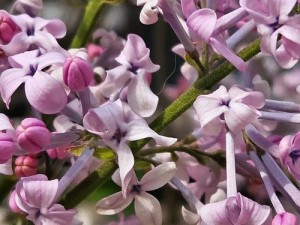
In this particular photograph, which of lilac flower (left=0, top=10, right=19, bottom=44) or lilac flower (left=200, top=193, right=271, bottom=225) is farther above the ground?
lilac flower (left=0, top=10, right=19, bottom=44)

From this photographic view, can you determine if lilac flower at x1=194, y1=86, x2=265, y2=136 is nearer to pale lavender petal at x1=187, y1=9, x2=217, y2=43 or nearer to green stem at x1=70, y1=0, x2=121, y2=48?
pale lavender petal at x1=187, y1=9, x2=217, y2=43

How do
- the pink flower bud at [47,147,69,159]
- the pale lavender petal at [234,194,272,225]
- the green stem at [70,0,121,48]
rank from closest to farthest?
1. the pale lavender petal at [234,194,272,225]
2. the pink flower bud at [47,147,69,159]
3. the green stem at [70,0,121,48]

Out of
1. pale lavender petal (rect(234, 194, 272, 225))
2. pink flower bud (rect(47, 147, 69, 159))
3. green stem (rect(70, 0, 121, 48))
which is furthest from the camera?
green stem (rect(70, 0, 121, 48))

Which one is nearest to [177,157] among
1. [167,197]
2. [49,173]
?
[49,173]

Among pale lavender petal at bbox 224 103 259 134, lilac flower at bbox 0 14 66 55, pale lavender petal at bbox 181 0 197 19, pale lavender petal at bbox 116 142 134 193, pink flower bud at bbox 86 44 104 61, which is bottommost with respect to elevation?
pink flower bud at bbox 86 44 104 61

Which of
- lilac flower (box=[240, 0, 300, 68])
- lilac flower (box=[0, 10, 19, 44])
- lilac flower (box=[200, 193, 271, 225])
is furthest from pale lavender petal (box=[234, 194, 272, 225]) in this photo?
lilac flower (box=[0, 10, 19, 44])

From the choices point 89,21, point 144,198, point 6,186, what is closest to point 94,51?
point 89,21

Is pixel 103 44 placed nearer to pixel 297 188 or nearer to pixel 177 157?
pixel 177 157
